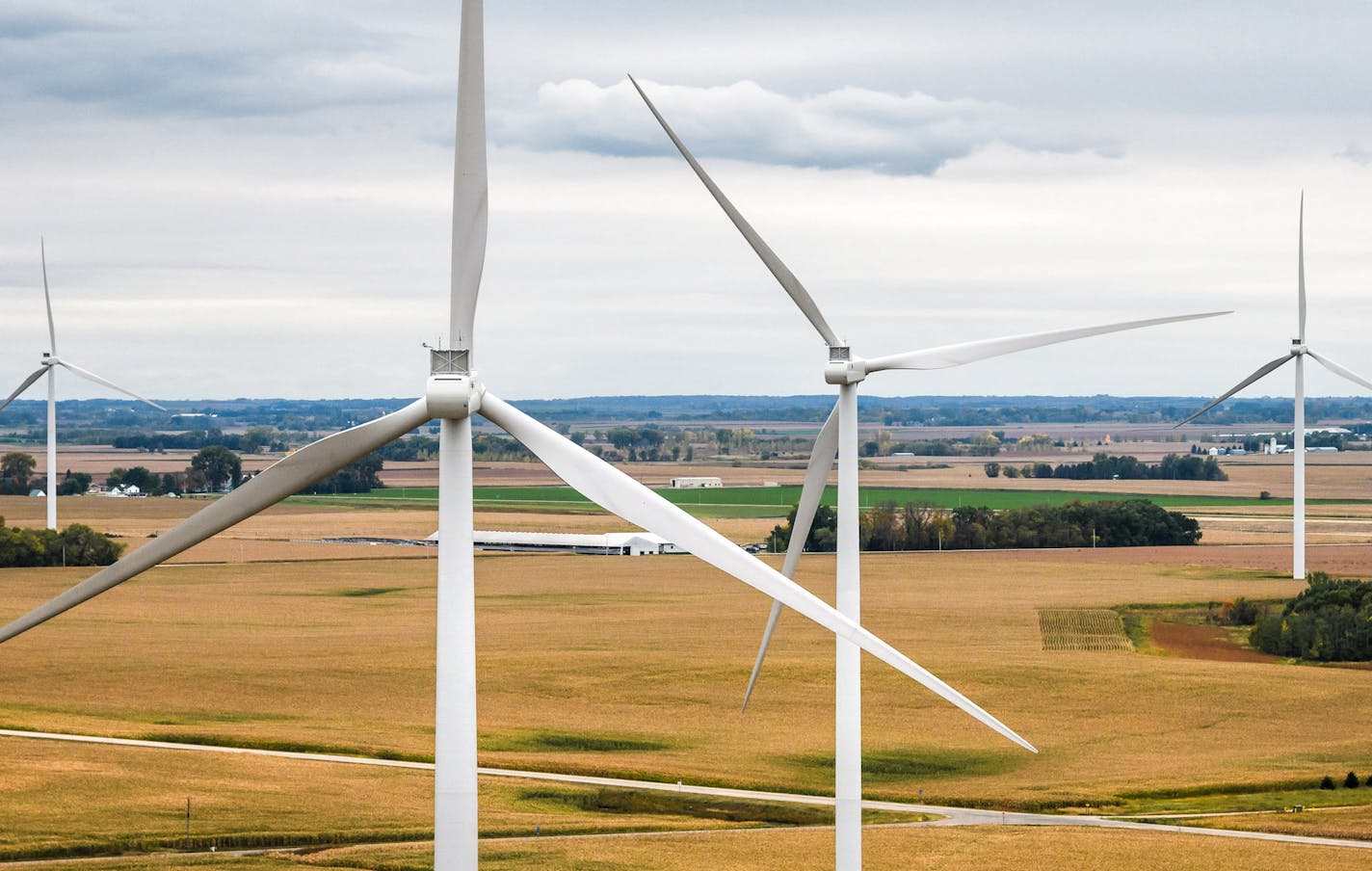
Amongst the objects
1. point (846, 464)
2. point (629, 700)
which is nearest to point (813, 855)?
point (846, 464)

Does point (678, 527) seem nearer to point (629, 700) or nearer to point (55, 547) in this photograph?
point (629, 700)

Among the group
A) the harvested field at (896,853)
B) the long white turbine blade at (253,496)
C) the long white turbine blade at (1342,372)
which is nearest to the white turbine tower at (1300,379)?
the long white turbine blade at (1342,372)

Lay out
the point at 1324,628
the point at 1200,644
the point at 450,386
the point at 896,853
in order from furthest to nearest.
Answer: the point at 1200,644, the point at 1324,628, the point at 896,853, the point at 450,386

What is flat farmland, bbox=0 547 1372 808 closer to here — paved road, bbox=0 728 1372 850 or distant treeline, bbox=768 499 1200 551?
paved road, bbox=0 728 1372 850

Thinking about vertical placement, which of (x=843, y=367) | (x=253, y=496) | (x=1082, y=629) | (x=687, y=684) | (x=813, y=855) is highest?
(x=843, y=367)

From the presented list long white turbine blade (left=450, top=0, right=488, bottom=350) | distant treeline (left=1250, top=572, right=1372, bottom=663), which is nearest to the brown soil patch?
distant treeline (left=1250, top=572, right=1372, bottom=663)

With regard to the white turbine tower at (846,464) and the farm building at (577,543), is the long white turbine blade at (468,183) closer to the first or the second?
the white turbine tower at (846,464)

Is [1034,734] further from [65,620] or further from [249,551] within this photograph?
[249,551]
